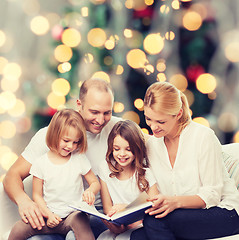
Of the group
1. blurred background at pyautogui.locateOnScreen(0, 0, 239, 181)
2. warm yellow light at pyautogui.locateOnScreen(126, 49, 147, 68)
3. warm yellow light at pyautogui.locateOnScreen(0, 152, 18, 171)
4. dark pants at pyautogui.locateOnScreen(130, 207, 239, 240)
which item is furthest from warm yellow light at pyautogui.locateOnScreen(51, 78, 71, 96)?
dark pants at pyautogui.locateOnScreen(130, 207, 239, 240)

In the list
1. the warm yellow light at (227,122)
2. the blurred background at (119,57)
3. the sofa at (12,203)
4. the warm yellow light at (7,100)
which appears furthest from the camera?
the warm yellow light at (7,100)

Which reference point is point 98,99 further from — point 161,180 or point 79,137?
point 161,180

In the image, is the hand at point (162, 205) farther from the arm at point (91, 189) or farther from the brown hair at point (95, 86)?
the brown hair at point (95, 86)

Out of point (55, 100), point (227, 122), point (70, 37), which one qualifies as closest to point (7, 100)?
point (55, 100)

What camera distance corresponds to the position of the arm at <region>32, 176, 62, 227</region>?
61.7 inches

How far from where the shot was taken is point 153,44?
2602mm

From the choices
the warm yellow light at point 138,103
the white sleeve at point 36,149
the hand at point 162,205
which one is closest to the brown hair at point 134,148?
the hand at point 162,205

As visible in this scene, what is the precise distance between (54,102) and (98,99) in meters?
1.05

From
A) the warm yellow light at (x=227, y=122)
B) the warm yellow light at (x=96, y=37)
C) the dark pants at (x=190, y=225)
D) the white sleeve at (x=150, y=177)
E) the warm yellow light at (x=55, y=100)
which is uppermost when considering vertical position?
the warm yellow light at (x=96, y=37)

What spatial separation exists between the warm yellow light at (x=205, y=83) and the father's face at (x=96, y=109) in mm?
939

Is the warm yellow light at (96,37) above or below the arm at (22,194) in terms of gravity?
above

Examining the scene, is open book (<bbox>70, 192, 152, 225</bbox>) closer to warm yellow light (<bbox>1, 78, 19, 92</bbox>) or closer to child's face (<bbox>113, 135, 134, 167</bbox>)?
child's face (<bbox>113, 135, 134, 167</bbox>)

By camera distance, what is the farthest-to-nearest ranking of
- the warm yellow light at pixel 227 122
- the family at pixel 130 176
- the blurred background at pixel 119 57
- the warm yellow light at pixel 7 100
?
1. the warm yellow light at pixel 7 100
2. the warm yellow light at pixel 227 122
3. the blurred background at pixel 119 57
4. the family at pixel 130 176

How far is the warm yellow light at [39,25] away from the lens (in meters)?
2.90
